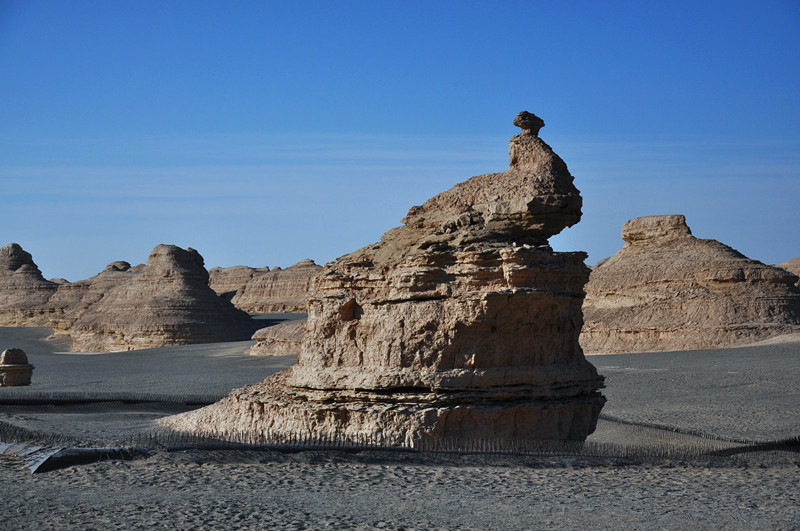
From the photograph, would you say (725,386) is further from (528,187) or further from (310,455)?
(310,455)

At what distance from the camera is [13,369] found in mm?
22547

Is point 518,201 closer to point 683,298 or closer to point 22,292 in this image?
point 683,298

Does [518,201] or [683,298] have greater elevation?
[683,298]

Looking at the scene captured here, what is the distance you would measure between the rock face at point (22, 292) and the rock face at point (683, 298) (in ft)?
126

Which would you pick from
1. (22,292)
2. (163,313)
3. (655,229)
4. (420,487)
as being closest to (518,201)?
(420,487)

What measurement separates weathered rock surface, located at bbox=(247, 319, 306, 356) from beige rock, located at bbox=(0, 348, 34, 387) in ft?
25.6

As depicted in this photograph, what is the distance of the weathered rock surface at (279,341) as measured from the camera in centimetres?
2812

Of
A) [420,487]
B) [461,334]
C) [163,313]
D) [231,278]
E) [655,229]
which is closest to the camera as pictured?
[420,487]

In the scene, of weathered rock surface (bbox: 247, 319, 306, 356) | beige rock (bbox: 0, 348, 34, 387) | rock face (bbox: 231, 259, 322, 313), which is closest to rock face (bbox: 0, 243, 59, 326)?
rock face (bbox: 231, 259, 322, 313)

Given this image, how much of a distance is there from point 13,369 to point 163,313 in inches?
602

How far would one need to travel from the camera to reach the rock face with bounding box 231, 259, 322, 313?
2430 inches

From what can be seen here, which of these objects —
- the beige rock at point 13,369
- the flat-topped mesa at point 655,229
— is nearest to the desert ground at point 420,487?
the beige rock at point 13,369

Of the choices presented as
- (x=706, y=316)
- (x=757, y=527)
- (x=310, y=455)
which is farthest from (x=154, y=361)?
(x=757, y=527)

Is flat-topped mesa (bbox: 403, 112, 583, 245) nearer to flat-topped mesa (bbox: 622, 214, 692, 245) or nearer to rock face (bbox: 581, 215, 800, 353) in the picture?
rock face (bbox: 581, 215, 800, 353)
